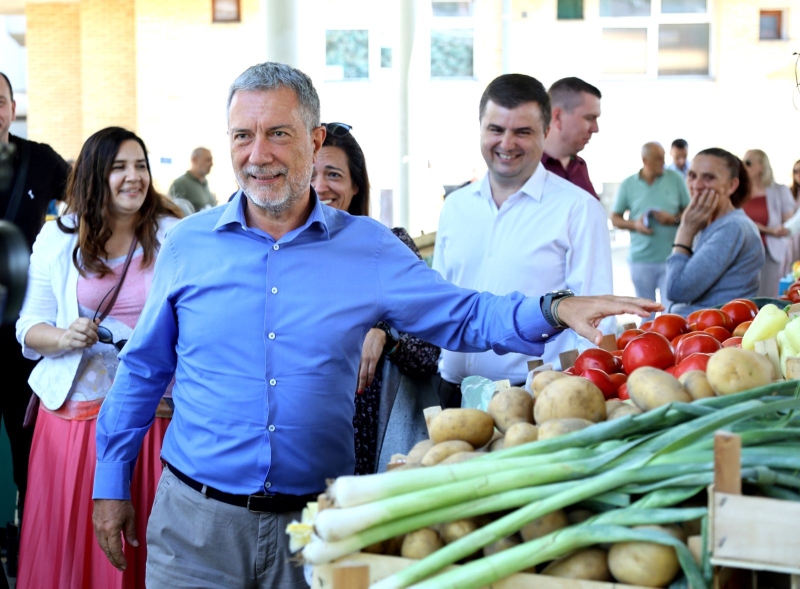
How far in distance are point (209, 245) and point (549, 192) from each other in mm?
1590

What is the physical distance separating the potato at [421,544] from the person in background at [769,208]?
23.1 ft

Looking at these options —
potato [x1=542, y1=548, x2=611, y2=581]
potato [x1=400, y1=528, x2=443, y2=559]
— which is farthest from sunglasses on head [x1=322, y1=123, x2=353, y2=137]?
potato [x1=542, y1=548, x2=611, y2=581]

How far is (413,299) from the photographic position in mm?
2605

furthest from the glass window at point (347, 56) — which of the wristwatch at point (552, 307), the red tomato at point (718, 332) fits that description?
the wristwatch at point (552, 307)

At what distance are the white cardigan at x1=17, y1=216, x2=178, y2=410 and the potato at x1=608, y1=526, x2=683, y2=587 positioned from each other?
275 cm

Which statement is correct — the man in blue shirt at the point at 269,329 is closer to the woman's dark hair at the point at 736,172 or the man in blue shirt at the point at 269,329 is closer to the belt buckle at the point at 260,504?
the belt buckle at the point at 260,504

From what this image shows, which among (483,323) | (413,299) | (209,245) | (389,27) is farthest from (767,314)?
(389,27)

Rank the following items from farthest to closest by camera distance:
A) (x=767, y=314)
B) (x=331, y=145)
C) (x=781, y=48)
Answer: (x=781, y=48) → (x=331, y=145) → (x=767, y=314)

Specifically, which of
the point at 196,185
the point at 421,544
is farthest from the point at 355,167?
the point at 196,185

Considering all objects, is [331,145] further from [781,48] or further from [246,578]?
[781,48]

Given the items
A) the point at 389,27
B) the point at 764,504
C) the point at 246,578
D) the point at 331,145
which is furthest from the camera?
the point at 389,27

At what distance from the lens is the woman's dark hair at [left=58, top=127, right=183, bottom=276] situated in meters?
3.85

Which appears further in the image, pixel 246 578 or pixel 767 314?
pixel 767 314

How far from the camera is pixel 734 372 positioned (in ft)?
6.12
